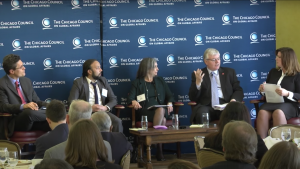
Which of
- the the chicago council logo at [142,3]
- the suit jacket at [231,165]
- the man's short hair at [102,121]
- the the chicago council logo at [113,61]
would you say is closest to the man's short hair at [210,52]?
the the chicago council logo at [142,3]

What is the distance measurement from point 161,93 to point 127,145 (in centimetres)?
335

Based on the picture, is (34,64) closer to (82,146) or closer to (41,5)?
(41,5)

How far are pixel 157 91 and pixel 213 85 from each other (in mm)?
864

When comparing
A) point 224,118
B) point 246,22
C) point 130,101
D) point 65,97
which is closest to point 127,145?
point 224,118

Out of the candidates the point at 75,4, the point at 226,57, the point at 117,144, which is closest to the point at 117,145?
the point at 117,144

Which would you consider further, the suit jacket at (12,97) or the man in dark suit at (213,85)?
the man in dark suit at (213,85)

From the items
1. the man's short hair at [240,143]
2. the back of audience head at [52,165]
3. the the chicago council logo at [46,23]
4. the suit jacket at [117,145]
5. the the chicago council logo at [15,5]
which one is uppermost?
the the chicago council logo at [15,5]

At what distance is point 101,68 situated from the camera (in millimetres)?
6723

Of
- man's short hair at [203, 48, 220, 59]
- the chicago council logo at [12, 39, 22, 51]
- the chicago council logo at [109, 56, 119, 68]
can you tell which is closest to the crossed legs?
man's short hair at [203, 48, 220, 59]

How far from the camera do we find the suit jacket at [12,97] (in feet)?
18.1

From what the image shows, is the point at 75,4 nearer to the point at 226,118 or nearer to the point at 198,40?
the point at 198,40

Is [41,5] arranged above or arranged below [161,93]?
above

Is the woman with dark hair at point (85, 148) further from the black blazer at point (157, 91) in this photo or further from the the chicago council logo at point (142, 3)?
the the chicago council logo at point (142, 3)

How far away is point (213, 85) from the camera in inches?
A: 256
